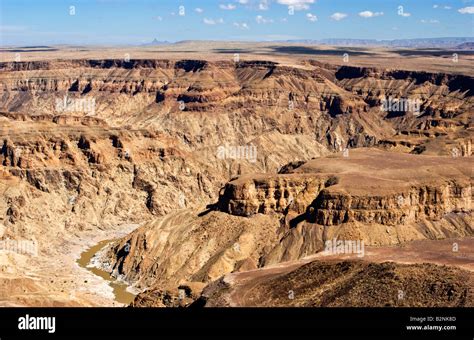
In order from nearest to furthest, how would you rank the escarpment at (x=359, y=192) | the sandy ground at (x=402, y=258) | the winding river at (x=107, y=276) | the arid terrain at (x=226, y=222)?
1. the arid terrain at (x=226, y=222)
2. the sandy ground at (x=402, y=258)
3. the winding river at (x=107, y=276)
4. the escarpment at (x=359, y=192)

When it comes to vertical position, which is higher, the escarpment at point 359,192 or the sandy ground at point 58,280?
the escarpment at point 359,192

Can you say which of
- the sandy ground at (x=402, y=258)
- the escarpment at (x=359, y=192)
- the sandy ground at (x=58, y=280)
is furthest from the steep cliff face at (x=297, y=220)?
the sandy ground at (x=402, y=258)

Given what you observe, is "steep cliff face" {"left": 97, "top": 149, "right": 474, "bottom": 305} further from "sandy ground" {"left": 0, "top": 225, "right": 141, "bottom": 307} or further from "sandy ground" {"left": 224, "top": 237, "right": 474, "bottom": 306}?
"sandy ground" {"left": 224, "top": 237, "right": 474, "bottom": 306}

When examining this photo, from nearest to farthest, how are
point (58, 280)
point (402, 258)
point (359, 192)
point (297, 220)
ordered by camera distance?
point (402, 258) < point (359, 192) < point (58, 280) < point (297, 220)

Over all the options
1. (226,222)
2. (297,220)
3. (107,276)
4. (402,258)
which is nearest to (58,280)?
Answer: (107,276)

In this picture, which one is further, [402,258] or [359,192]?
[359,192]

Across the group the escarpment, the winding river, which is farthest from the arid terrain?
the winding river

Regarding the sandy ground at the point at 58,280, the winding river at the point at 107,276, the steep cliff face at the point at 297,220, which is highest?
the steep cliff face at the point at 297,220

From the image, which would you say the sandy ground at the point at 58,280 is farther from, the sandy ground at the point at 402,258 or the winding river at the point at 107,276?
the sandy ground at the point at 402,258

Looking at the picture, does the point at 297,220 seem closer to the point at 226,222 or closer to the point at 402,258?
the point at 226,222
